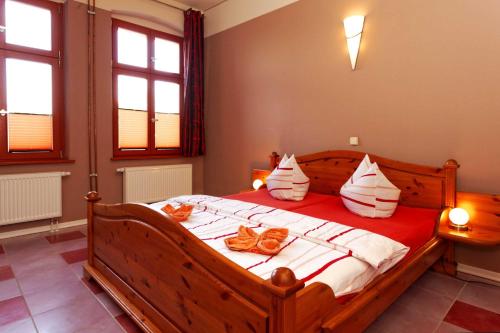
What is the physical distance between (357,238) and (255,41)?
10.0ft

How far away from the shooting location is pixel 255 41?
3961mm

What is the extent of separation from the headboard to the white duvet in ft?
3.12

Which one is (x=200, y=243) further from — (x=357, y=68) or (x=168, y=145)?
(x=168, y=145)

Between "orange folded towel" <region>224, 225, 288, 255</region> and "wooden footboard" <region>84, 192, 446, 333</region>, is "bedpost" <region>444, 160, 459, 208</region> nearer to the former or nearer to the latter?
"wooden footboard" <region>84, 192, 446, 333</region>

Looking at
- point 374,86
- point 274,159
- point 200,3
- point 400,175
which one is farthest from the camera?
point 200,3

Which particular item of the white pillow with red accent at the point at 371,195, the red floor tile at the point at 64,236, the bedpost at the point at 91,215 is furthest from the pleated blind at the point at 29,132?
the white pillow with red accent at the point at 371,195

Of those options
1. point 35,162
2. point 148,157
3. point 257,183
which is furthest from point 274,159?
point 35,162

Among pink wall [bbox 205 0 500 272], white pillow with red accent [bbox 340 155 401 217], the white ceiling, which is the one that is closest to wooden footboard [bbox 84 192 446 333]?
white pillow with red accent [bbox 340 155 401 217]

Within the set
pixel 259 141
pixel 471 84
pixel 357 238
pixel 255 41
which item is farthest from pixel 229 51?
pixel 357 238

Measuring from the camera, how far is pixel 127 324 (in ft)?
5.88

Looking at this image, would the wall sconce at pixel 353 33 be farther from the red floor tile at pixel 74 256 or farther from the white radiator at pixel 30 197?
the white radiator at pixel 30 197

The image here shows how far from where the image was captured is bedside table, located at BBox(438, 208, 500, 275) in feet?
6.95

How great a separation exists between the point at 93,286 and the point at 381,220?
7.01 ft

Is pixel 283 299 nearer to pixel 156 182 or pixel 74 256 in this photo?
pixel 74 256
